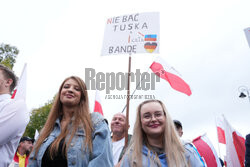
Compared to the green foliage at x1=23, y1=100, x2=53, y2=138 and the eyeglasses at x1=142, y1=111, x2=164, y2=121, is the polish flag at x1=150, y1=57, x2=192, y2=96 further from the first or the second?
the green foliage at x1=23, y1=100, x2=53, y2=138

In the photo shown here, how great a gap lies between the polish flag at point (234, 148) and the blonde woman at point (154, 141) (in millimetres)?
2794

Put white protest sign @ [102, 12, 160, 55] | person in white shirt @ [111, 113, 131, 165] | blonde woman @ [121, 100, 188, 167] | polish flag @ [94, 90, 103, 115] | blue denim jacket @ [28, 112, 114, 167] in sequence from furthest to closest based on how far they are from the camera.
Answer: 1. polish flag @ [94, 90, 103, 115]
2. white protest sign @ [102, 12, 160, 55]
3. person in white shirt @ [111, 113, 131, 165]
4. blonde woman @ [121, 100, 188, 167]
5. blue denim jacket @ [28, 112, 114, 167]

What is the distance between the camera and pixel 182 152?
2.10 meters

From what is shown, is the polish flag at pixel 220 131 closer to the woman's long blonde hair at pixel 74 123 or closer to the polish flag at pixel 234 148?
the polish flag at pixel 234 148

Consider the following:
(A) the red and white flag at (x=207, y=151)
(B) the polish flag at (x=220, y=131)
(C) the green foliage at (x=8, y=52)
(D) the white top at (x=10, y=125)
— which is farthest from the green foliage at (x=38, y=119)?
(D) the white top at (x=10, y=125)

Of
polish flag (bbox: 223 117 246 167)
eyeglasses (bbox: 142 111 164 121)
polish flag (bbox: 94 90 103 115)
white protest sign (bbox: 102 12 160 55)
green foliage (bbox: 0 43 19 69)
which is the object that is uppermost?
green foliage (bbox: 0 43 19 69)

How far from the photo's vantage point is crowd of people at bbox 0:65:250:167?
1.97 metres

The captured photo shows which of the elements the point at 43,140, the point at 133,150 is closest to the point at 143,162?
the point at 133,150

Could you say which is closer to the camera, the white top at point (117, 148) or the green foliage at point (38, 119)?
the white top at point (117, 148)

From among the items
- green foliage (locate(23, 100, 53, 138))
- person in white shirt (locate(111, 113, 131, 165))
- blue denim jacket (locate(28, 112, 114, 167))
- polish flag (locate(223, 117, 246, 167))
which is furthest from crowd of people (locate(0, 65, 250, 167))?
green foliage (locate(23, 100, 53, 138))

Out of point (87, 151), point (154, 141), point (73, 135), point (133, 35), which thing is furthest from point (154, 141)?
point (133, 35)

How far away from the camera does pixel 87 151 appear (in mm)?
1995

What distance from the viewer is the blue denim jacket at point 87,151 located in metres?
1.92

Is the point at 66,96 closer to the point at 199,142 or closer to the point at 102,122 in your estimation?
the point at 102,122
